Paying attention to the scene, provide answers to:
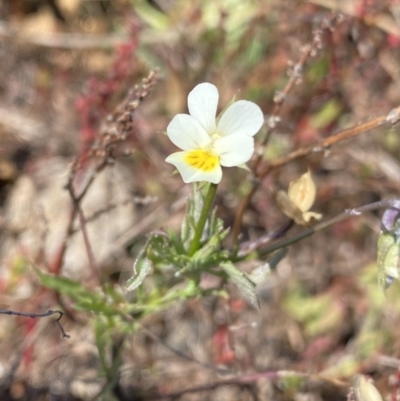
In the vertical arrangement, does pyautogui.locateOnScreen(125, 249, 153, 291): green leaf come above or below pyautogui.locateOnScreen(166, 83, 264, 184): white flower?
below

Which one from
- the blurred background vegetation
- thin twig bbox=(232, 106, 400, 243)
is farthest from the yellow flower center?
the blurred background vegetation

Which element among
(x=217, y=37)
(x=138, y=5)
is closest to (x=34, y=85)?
A: (x=138, y=5)

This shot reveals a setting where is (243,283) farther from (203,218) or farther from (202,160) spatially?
(202,160)

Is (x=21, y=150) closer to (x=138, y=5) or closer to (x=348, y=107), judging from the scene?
(x=138, y=5)

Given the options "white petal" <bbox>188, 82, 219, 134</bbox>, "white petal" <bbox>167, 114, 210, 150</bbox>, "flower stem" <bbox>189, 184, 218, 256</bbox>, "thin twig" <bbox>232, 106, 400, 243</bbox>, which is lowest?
"flower stem" <bbox>189, 184, 218, 256</bbox>

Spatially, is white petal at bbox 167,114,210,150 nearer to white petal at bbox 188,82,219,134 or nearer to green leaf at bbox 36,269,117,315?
white petal at bbox 188,82,219,134

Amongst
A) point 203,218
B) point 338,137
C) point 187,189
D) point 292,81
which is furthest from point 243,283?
point 187,189
